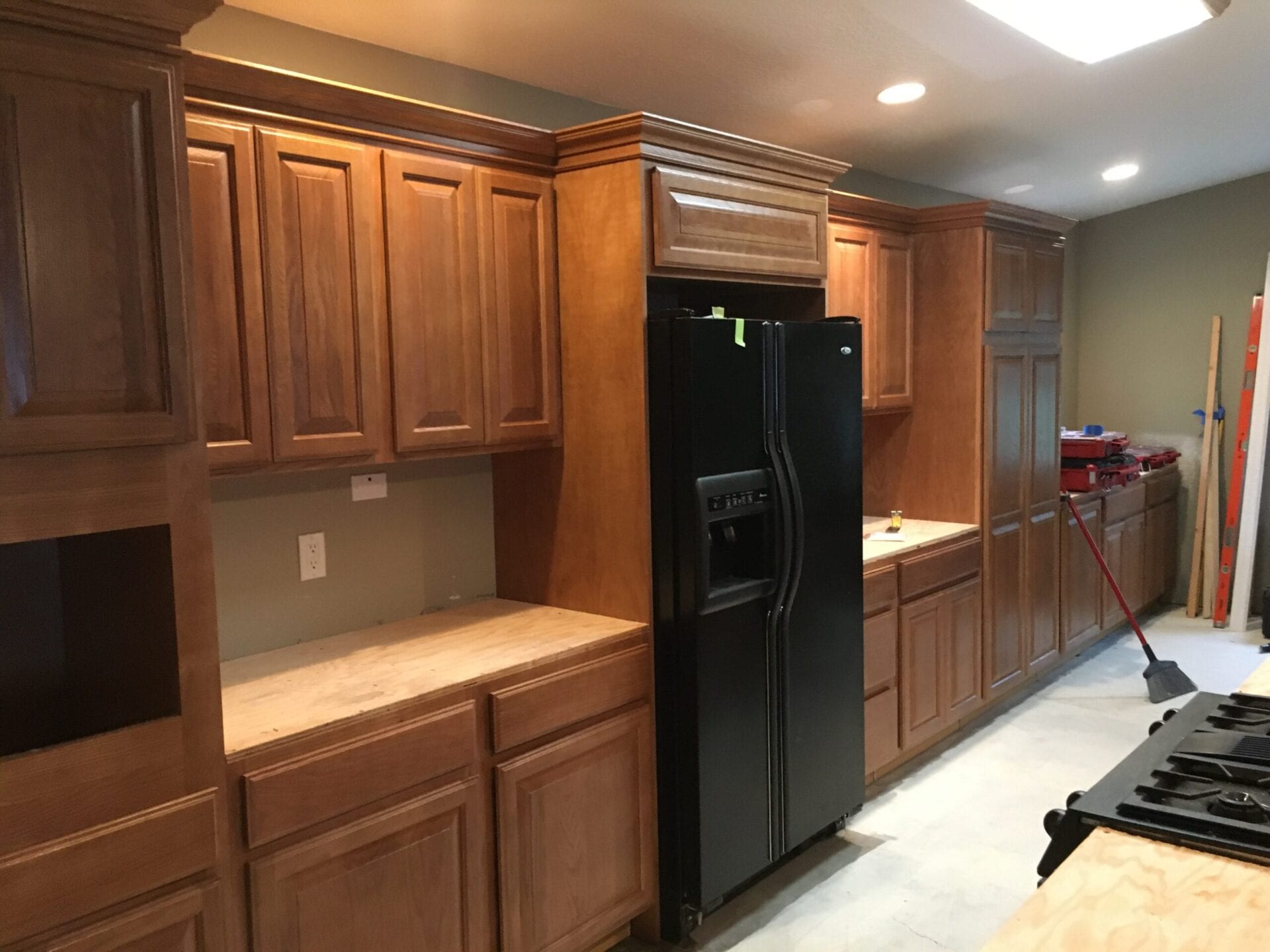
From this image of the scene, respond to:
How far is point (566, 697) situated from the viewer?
2.34 m

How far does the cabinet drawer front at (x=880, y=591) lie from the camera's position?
11.0ft

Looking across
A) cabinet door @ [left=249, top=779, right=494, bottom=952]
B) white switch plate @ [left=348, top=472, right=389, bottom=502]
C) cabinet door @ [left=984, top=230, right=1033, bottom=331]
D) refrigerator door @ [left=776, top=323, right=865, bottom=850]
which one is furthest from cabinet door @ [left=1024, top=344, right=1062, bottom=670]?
cabinet door @ [left=249, top=779, right=494, bottom=952]

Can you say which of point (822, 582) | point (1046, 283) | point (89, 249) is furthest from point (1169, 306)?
point (89, 249)

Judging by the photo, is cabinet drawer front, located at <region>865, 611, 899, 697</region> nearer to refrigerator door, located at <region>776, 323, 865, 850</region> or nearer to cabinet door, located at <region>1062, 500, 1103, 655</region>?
refrigerator door, located at <region>776, 323, 865, 850</region>

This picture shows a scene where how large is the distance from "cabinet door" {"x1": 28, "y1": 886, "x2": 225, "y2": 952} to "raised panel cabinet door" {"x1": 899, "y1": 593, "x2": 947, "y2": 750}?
2.54 meters

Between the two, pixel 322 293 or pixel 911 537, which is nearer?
pixel 322 293

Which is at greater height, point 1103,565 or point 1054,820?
point 1054,820

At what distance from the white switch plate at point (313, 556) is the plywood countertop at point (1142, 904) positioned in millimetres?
1850

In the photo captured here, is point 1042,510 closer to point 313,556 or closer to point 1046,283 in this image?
point 1046,283

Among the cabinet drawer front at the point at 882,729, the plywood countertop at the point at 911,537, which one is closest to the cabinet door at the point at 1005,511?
the plywood countertop at the point at 911,537

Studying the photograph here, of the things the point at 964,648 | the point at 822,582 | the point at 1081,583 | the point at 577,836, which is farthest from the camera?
the point at 1081,583

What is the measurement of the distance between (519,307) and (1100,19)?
163 centimetres

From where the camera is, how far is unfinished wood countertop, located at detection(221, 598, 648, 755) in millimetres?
1910

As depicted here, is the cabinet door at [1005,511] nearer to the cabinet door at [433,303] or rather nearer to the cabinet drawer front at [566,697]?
the cabinet drawer front at [566,697]
